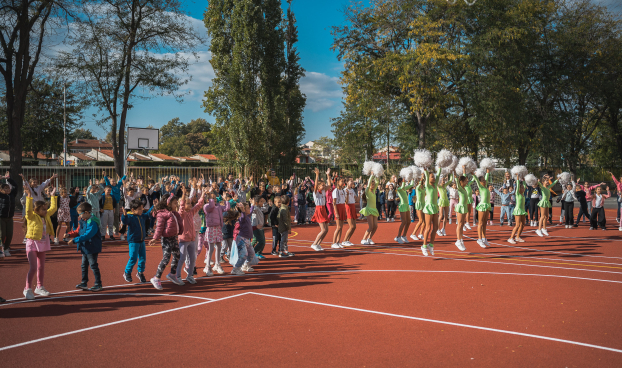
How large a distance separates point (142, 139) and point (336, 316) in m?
26.9

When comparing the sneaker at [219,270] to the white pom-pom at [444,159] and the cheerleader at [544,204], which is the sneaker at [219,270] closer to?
the white pom-pom at [444,159]

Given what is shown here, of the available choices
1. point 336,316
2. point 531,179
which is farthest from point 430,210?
point 531,179

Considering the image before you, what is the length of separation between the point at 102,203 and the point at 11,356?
9931 mm

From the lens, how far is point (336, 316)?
5.90 m

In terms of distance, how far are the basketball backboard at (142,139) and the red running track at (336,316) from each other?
1932 cm

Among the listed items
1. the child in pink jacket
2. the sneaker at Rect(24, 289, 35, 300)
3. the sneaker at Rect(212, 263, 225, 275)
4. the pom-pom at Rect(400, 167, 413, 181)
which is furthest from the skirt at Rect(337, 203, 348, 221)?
the sneaker at Rect(24, 289, 35, 300)

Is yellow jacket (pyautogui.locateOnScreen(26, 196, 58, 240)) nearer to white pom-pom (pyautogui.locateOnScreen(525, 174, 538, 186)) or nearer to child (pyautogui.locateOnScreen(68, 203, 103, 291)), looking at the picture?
child (pyautogui.locateOnScreen(68, 203, 103, 291))

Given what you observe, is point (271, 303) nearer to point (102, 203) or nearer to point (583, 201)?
point (102, 203)

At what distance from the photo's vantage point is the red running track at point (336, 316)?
4.57 metres

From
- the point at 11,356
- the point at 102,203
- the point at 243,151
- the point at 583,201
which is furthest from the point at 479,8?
the point at 11,356

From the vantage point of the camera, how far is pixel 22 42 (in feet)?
71.6

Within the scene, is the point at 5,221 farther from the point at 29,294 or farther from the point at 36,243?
the point at 29,294

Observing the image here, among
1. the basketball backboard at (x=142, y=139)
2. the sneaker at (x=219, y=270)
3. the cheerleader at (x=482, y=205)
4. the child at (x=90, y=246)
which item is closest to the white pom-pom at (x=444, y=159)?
the cheerleader at (x=482, y=205)

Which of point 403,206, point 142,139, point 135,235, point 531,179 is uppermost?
point 142,139
